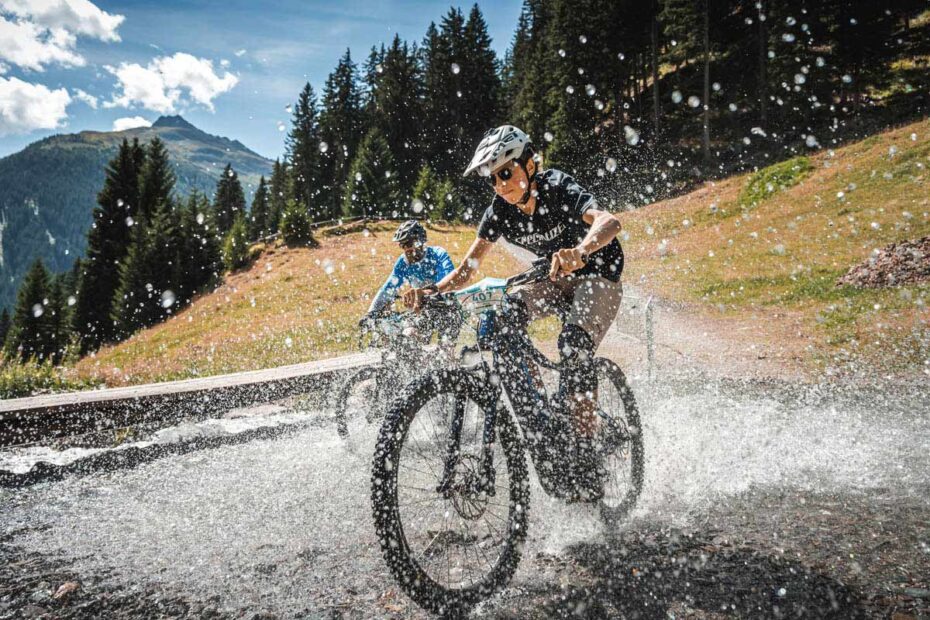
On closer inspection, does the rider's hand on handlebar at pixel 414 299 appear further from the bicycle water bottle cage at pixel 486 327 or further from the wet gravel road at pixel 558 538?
the wet gravel road at pixel 558 538

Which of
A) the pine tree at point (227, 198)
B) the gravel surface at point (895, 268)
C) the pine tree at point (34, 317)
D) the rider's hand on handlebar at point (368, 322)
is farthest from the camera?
the pine tree at point (227, 198)

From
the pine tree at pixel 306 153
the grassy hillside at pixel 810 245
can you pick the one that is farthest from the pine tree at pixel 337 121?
the grassy hillside at pixel 810 245

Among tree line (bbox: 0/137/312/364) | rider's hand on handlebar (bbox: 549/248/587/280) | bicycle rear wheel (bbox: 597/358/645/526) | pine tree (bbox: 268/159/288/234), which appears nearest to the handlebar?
rider's hand on handlebar (bbox: 549/248/587/280)

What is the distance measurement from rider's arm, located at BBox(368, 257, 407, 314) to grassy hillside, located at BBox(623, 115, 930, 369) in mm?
6300

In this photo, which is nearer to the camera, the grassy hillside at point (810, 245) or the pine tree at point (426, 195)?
the grassy hillside at point (810, 245)

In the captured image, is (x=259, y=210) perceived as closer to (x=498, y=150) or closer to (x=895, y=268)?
(x=895, y=268)

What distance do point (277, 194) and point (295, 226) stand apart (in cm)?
4732

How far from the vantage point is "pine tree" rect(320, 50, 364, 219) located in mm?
65438

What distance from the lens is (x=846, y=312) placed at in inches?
387

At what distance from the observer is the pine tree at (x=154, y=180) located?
41.9m

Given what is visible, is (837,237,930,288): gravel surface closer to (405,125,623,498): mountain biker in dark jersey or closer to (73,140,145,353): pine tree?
(405,125,623,498): mountain biker in dark jersey

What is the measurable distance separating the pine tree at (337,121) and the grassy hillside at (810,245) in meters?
45.0

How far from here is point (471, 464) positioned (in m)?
2.95

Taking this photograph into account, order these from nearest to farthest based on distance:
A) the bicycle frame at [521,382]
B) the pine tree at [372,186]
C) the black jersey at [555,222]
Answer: the bicycle frame at [521,382] → the black jersey at [555,222] → the pine tree at [372,186]
